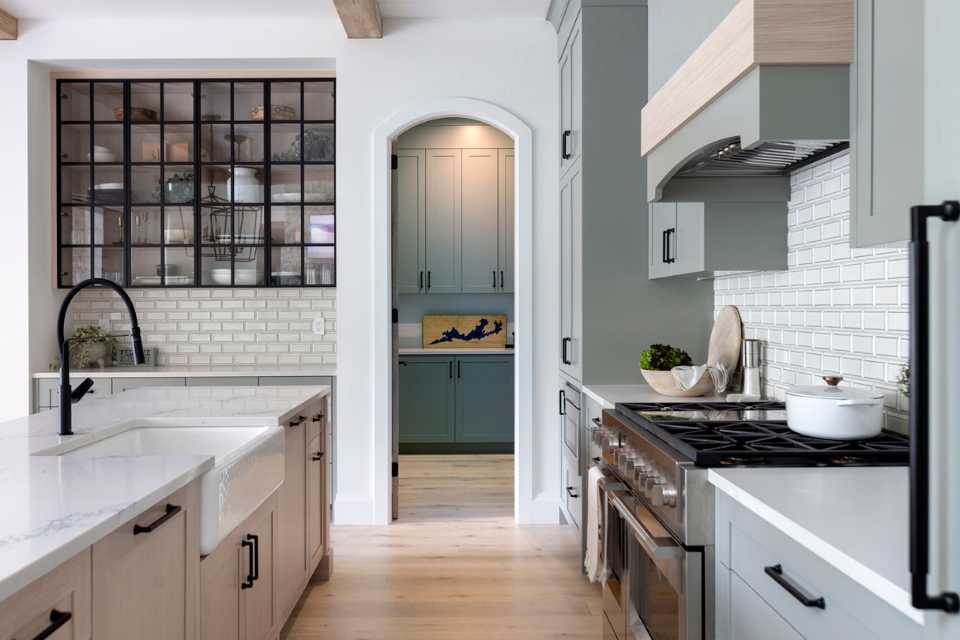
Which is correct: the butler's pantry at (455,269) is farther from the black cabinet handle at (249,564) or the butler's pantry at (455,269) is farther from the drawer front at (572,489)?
the black cabinet handle at (249,564)

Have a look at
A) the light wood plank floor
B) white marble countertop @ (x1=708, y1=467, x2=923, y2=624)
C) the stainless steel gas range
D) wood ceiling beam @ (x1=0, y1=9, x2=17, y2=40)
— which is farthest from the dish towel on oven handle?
wood ceiling beam @ (x1=0, y1=9, x2=17, y2=40)

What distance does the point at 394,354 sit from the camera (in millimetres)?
4312

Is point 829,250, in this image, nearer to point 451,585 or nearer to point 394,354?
point 451,585

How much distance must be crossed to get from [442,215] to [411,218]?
0.27 m

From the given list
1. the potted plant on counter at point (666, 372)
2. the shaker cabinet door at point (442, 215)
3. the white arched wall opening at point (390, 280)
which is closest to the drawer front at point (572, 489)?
the white arched wall opening at point (390, 280)

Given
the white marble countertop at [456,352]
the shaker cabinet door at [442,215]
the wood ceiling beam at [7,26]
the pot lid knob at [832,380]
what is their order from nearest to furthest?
the pot lid knob at [832,380]
the wood ceiling beam at [7,26]
the white marble countertop at [456,352]
the shaker cabinet door at [442,215]

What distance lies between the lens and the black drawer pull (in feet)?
3.60

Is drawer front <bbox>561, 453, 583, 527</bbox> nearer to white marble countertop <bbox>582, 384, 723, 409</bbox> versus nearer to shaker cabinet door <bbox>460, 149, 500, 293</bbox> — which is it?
white marble countertop <bbox>582, 384, 723, 409</bbox>

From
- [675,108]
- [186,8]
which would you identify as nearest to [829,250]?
[675,108]

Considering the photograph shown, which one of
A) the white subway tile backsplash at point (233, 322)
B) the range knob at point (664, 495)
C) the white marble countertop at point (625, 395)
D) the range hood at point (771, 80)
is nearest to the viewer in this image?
the range hood at point (771, 80)

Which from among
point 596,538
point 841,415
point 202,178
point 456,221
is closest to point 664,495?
point 841,415

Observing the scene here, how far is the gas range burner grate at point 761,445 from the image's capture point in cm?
157

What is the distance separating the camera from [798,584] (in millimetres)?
1174

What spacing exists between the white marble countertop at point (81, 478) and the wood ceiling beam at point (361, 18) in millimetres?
2155
